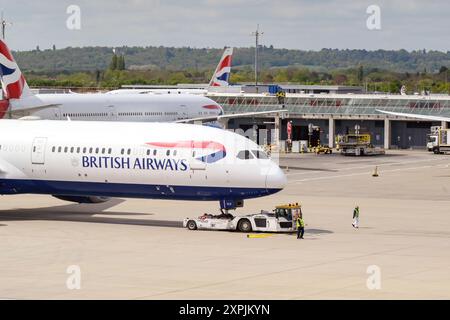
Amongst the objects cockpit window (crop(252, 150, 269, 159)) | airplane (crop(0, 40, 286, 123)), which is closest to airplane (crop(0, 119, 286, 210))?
cockpit window (crop(252, 150, 269, 159))

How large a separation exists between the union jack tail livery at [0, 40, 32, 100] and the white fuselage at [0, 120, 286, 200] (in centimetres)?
3666

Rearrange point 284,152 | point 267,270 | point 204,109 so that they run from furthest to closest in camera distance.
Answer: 1. point 284,152
2. point 204,109
3. point 267,270

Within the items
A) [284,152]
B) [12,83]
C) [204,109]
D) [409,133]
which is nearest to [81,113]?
[12,83]

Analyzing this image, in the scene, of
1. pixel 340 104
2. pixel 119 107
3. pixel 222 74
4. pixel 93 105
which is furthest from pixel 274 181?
pixel 222 74

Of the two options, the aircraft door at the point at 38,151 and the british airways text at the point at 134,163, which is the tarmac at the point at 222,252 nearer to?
the british airways text at the point at 134,163

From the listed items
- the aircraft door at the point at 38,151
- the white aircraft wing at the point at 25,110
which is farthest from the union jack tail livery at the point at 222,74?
the aircraft door at the point at 38,151

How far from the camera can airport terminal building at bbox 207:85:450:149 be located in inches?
5340

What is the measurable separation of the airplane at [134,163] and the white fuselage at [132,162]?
5 centimetres

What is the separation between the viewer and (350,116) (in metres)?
137

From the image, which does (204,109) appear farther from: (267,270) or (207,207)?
(267,270)

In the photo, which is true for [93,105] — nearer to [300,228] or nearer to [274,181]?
[274,181]
